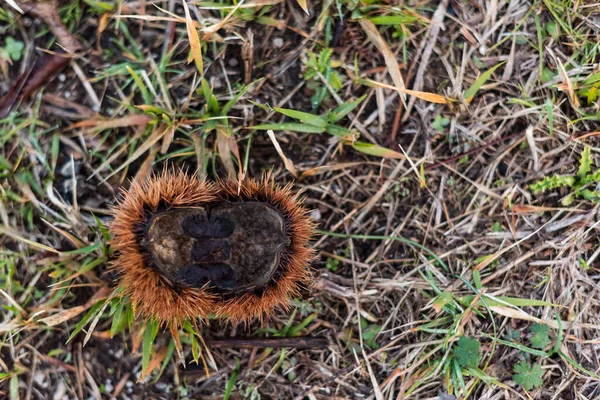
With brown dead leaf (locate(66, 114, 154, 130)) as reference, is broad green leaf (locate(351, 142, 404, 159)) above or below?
below

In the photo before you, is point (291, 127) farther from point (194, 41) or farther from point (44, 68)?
point (44, 68)

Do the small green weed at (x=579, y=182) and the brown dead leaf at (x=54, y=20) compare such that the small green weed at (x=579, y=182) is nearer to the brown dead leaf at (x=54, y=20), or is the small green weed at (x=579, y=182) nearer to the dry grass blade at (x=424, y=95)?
the dry grass blade at (x=424, y=95)

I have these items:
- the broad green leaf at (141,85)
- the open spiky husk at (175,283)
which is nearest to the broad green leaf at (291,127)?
the open spiky husk at (175,283)

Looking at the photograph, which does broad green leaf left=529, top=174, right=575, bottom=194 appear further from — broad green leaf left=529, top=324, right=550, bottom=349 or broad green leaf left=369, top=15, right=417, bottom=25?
broad green leaf left=369, top=15, right=417, bottom=25

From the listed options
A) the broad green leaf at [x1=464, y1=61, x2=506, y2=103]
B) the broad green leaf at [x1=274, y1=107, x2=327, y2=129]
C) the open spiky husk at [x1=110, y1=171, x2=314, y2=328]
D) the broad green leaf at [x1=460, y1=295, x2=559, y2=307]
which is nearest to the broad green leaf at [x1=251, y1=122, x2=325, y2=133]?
the broad green leaf at [x1=274, y1=107, x2=327, y2=129]

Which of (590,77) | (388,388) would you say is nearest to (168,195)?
(388,388)

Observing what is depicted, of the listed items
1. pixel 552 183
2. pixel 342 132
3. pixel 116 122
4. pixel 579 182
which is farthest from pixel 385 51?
pixel 116 122
